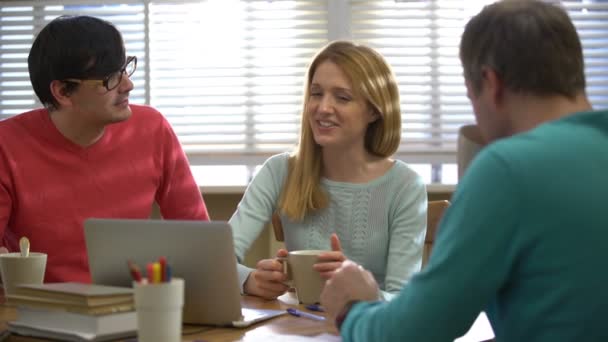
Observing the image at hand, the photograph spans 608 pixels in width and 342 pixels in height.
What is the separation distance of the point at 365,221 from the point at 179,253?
0.83 m

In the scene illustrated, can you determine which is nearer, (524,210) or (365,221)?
(524,210)

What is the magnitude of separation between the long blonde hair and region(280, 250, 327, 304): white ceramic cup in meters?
0.46

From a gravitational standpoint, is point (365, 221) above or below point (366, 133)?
below

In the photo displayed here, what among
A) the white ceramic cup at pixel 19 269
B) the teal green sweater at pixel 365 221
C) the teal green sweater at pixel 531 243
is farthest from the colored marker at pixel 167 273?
the teal green sweater at pixel 365 221

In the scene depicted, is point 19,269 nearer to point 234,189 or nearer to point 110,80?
point 110,80

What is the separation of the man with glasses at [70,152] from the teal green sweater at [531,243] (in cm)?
129

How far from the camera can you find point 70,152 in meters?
2.11

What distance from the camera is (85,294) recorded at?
1.19 metres

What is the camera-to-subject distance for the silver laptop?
1.25 m

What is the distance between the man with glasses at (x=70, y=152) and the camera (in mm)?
2049

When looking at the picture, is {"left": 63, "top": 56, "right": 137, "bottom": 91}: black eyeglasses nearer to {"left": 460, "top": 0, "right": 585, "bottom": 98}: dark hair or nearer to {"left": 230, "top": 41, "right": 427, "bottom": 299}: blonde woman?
{"left": 230, "top": 41, "right": 427, "bottom": 299}: blonde woman

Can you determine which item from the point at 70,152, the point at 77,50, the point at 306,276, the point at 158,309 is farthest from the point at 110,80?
the point at 158,309

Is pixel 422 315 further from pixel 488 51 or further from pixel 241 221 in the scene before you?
pixel 241 221

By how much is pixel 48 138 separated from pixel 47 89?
0.44 feet
